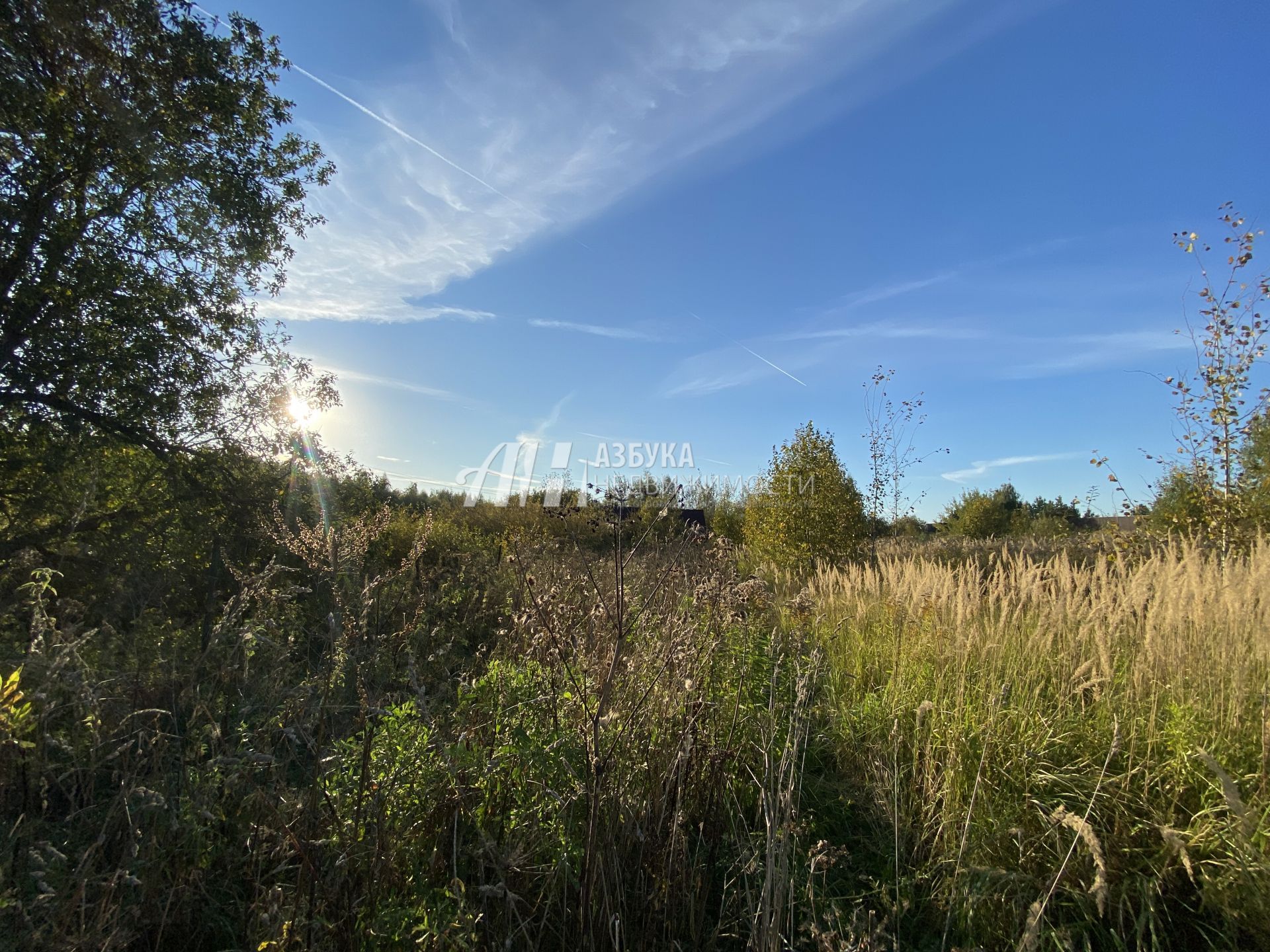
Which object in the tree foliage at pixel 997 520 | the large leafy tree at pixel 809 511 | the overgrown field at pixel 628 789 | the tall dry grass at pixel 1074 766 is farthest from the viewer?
the tree foliage at pixel 997 520

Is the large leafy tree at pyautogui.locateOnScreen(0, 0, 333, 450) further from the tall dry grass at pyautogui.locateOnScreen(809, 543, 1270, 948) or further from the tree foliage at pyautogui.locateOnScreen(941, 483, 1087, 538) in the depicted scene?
the tree foliage at pyautogui.locateOnScreen(941, 483, 1087, 538)

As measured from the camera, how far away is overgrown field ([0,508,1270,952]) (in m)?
1.64

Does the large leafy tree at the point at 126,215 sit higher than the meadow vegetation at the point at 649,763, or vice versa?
the large leafy tree at the point at 126,215

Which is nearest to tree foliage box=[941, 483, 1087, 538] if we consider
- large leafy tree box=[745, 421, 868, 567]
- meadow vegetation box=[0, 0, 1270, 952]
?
large leafy tree box=[745, 421, 868, 567]

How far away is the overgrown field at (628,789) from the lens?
164cm

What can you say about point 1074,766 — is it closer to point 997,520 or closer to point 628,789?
point 628,789

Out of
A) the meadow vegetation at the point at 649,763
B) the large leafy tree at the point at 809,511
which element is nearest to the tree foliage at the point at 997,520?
the large leafy tree at the point at 809,511

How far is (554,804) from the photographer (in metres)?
2.13

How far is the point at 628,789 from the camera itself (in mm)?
2133

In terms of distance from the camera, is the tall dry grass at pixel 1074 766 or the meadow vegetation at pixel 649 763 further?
the tall dry grass at pixel 1074 766

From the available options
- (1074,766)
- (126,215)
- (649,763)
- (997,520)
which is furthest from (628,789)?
(997,520)

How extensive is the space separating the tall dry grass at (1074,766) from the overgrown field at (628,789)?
2 centimetres

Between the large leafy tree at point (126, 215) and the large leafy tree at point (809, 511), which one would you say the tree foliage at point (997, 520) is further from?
the large leafy tree at point (126, 215)

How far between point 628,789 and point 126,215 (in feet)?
28.9
